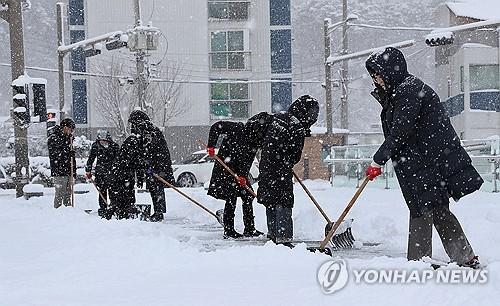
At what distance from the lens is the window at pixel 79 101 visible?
3641 cm

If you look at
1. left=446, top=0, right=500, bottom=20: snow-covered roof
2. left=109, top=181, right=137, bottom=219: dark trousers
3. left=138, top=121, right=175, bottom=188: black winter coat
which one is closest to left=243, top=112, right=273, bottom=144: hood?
left=138, top=121, right=175, bottom=188: black winter coat

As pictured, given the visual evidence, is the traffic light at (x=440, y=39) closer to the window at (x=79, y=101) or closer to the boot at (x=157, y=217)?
the boot at (x=157, y=217)

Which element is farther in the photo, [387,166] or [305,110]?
[387,166]

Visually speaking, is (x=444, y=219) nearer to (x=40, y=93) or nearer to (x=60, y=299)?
(x=60, y=299)

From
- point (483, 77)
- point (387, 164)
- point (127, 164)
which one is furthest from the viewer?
point (483, 77)

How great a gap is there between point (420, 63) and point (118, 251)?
68997mm

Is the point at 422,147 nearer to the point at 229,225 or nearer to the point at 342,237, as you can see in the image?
the point at 342,237

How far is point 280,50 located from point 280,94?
2253 mm

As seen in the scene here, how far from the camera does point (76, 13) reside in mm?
36500

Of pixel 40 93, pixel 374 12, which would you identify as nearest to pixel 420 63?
Answer: pixel 374 12

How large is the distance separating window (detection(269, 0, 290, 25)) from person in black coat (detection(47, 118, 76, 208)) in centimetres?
2623

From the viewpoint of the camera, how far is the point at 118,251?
6.31 metres

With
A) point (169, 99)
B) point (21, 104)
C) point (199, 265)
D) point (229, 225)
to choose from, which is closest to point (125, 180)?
point (229, 225)

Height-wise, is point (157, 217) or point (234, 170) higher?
point (234, 170)
